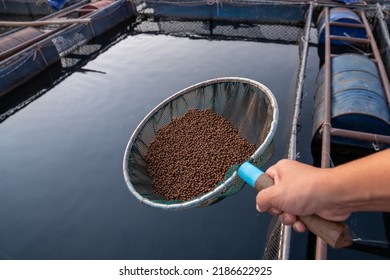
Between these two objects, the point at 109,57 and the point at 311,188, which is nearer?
the point at 311,188

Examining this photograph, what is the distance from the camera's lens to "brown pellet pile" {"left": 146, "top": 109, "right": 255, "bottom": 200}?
3717 mm

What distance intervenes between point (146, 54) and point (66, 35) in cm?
282

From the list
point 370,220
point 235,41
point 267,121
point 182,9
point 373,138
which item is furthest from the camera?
point 182,9

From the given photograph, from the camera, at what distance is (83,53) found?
33.1 feet

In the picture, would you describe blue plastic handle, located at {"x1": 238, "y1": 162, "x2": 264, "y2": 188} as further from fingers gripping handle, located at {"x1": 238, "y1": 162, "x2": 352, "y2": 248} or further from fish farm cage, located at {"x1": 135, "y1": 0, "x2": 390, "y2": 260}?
fish farm cage, located at {"x1": 135, "y1": 0, "x2": 390, "y2": 260}

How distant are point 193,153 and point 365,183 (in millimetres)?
2822

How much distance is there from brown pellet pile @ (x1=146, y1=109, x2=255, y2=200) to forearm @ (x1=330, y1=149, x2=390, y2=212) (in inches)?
85.5

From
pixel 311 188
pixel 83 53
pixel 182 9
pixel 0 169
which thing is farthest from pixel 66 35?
pixel 311 188

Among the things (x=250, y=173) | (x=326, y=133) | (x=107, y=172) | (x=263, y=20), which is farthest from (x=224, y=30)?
(x=250, y=173)

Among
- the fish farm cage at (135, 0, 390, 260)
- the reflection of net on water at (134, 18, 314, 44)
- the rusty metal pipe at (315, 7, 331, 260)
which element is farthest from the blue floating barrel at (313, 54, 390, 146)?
the reflection of net on water at (134, 18, 314, 44)

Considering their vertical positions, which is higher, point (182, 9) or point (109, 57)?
point (182, 9)

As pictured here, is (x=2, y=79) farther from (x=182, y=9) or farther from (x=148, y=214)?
(x=182, y=9)

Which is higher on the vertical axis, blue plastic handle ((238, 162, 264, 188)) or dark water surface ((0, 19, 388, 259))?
blue plastic handle ((238, 162, 264, 188))

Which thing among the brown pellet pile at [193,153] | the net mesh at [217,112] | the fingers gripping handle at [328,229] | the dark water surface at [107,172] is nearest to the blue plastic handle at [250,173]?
the fingers gripping handle at [328,229]
